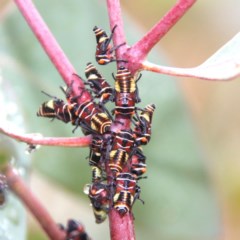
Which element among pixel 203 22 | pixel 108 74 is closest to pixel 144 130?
pixel 108 74

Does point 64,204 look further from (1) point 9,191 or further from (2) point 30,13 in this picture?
(2) point 30,13

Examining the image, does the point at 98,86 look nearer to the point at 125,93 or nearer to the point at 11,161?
the point at 125,93

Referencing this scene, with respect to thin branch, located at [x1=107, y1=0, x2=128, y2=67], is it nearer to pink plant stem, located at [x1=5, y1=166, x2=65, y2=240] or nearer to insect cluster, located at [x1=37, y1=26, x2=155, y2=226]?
insect cluster, located at [x1=37, y1=26, x2=155, y2=226]

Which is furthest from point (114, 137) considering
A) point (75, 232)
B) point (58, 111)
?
point (75, 232)

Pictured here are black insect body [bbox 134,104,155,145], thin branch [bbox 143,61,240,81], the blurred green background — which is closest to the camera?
thin branch [bbox 143,61,240,81]

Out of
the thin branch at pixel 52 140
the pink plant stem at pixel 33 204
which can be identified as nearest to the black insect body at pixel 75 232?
the pink plant stem at pixel 33 204

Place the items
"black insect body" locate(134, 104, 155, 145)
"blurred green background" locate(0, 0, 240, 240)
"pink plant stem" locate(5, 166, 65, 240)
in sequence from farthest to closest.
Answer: "blurred green background" locate(0, 0, 240, 240) → "pink plant stem" locate(5, 166, 65, 240) → "black insect body" locate(134, 104, 155, 145)

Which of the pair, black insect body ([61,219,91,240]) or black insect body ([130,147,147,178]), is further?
black insect body ([61,219,91,240])

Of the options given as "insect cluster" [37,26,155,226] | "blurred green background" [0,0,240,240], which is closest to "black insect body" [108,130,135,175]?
"insect cluster" [37,26,155,226]
